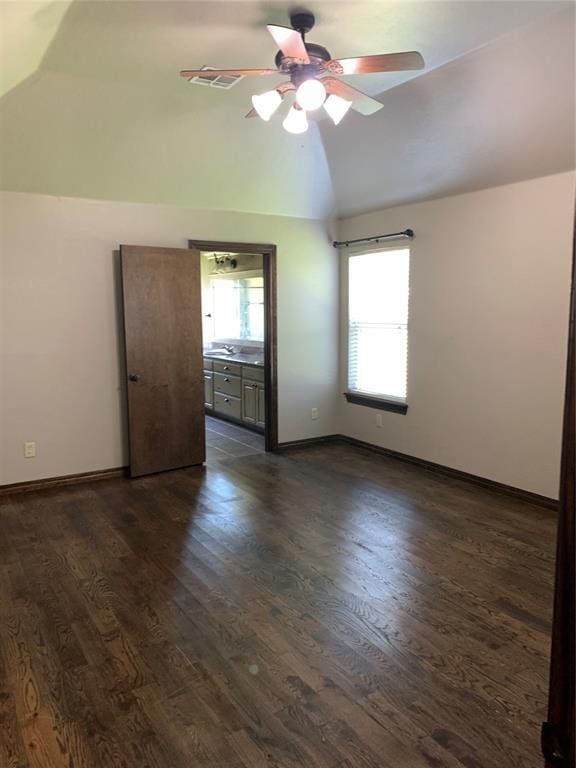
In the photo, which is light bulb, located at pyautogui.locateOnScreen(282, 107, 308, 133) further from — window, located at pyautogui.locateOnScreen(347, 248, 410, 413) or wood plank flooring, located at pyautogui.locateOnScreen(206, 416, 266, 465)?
wood plank flooring, located at pyautogui.locateOnScreen(206, 416, 266, 465)

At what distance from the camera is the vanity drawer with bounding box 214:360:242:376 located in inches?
256

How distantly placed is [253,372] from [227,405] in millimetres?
846

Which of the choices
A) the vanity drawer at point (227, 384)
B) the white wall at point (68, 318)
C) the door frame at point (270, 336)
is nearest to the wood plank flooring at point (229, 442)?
the door frame at point (270, 336)

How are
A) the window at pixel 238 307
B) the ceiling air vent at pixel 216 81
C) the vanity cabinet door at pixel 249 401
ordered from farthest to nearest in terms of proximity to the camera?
the window at pixel 238 307
the vanity cabinet door at pixel 249 401
the ceiling air vent at pixel 216 81

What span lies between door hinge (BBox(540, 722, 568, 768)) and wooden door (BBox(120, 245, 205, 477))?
413 cm

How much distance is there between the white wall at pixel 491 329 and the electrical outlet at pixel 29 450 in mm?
3209

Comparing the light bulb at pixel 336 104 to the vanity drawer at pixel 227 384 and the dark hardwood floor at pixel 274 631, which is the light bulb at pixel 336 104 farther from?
the vanity drawer at pixel 227 384

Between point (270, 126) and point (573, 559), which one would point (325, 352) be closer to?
point (270, 126)

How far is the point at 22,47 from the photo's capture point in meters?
2.75

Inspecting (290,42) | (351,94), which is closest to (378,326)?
(351,94)

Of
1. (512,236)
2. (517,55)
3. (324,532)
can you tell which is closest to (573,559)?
(324,532)

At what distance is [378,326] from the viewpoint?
17.7ft

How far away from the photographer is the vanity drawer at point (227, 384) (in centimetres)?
657

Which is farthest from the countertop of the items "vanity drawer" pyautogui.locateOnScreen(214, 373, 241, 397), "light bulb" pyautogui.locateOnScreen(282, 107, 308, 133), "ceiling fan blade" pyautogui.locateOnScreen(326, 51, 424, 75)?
"ceiling fan blade" pyautogui.locateOnScreen(326, 51, 424, 75)
